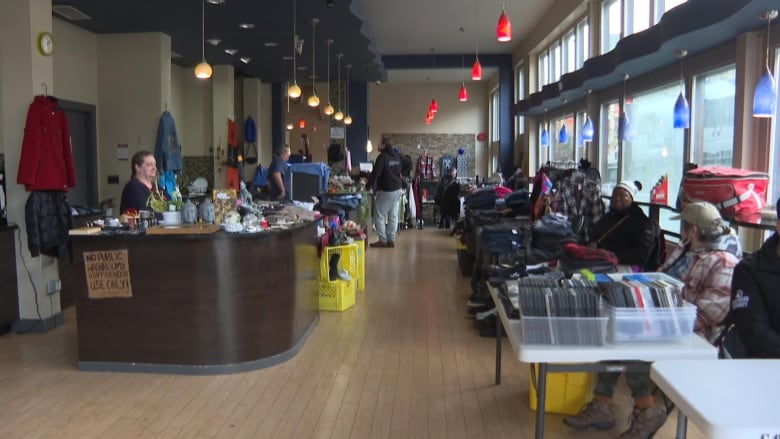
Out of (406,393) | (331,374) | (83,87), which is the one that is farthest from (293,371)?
(83,87)

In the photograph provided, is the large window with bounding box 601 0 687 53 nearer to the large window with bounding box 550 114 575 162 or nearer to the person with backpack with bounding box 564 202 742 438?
the large window with bounding box 550 114 575 162

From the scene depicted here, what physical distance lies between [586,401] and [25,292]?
15.5ft

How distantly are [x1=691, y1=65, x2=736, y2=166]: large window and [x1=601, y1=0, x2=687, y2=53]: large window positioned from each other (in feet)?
3.09

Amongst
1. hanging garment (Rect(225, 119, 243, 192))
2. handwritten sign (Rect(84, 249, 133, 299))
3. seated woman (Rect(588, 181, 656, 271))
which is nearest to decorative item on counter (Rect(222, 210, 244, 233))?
handwritten sign (Rect(84, 249, 133, 299))

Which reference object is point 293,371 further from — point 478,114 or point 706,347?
point 478,114

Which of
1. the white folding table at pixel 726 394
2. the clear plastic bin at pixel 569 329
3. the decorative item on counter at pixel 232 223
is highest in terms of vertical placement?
the decorative item on counter at pixel 232 223

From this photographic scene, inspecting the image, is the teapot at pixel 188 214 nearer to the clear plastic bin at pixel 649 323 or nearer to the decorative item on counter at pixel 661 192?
the clear plastic bin at pixel 649 323

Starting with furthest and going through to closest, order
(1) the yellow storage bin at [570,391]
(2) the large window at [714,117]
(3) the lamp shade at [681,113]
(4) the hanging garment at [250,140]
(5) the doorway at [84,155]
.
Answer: (4) the hanging garment at [250,140], (5) the doorway at [84,155], (3) the lamp shade at [681,113], (2) the large window at [714,117], (1) the yellow storage bin at [570,391]

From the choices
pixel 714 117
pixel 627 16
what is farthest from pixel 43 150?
pixel 627 16

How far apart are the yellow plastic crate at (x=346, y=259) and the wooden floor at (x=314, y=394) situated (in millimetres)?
640

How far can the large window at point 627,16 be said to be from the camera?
7363 mm

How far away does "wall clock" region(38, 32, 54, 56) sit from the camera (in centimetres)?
556

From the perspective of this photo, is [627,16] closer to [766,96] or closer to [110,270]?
[766,96]

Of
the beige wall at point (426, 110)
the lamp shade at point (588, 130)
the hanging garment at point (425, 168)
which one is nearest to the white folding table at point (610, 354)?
the lamp shade at point (588, 130)
